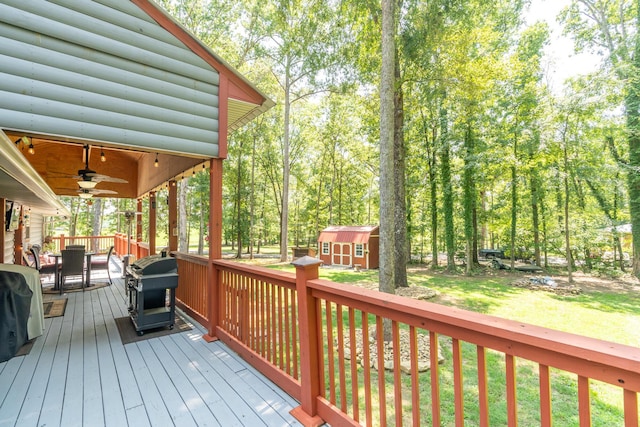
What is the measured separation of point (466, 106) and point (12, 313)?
27.4ft

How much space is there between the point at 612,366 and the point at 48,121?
4273mm

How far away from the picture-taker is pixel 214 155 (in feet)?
12.5

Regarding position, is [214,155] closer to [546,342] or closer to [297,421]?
[297,421]

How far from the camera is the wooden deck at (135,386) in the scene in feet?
7.14

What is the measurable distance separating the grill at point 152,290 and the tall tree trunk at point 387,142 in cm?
317

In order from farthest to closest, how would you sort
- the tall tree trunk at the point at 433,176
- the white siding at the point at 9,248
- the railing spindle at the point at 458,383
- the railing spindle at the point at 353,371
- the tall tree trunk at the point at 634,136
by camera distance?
1. the tall tree trunk at the point at 433,176
2. the tall tree trunk at the point at 634,136
3. the white siding at the point at 9,248
4. the railing spindle at the point at 353,371
5. the railing spindle at the point at 458,383

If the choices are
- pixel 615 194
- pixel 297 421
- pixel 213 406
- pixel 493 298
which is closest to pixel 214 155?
pixel 213 406

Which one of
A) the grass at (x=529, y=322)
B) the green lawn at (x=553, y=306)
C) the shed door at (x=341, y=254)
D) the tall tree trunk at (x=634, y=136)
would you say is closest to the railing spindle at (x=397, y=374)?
the grass at (x=529, y=322)

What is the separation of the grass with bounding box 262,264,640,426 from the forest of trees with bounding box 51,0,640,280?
2.16m

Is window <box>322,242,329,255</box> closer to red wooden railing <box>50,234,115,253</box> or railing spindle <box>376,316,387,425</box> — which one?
red wooden railing <box>50,234,115,253</box>

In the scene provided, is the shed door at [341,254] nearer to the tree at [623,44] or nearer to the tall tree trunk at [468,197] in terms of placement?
the tall tree trunk at [468,197]

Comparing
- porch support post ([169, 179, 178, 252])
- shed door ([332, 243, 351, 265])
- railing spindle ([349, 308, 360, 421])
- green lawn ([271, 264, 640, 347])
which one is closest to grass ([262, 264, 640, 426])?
green lawn ([271, 264, 640, 347])

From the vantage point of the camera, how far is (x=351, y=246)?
1505cm

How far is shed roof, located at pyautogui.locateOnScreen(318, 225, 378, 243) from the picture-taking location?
572 inches
